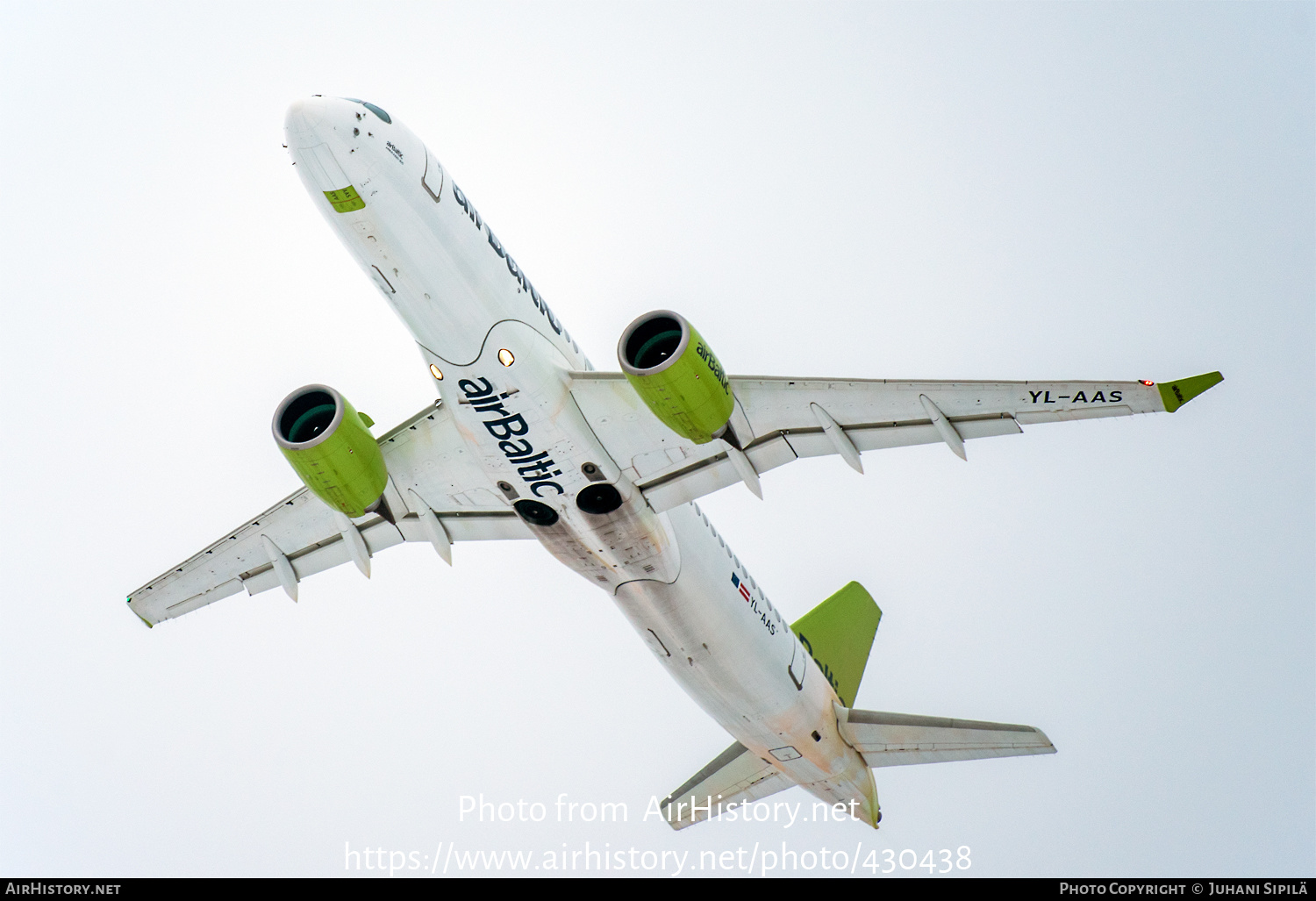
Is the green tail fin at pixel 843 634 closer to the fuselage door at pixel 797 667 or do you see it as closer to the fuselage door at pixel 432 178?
the fuselage door at pixel 797 667

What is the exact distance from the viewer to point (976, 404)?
19.3 meters

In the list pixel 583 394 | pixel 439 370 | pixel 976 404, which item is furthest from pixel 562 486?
pixel 976 404

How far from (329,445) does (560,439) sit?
142 inches

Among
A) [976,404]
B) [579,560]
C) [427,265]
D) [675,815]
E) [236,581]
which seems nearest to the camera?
[427,265]

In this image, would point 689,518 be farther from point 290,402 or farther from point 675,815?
point 675,815

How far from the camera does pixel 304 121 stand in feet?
53.6

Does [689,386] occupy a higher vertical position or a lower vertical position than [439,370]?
lower

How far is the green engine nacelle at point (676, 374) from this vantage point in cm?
1767

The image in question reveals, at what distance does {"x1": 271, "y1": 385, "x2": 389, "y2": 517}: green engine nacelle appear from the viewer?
19.1 meters

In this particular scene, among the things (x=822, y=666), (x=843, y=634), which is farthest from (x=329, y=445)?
(x=843, y=634)

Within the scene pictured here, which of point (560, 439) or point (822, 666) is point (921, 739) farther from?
point (560, 439)

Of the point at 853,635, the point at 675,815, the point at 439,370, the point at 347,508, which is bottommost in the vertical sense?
the point at 675,815

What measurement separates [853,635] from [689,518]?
9099mm

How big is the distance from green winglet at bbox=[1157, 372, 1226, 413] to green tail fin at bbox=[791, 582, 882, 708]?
12.4 meters
